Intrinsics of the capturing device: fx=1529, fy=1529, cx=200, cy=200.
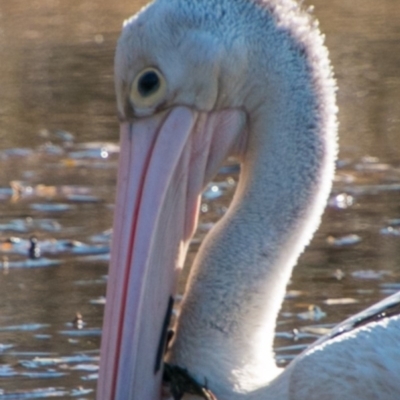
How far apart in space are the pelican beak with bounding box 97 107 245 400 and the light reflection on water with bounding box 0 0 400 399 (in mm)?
1077

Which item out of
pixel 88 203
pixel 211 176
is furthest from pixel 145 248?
pixel 88 203

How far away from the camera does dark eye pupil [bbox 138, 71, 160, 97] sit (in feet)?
14.0

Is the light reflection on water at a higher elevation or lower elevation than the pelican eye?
lower

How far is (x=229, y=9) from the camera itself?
433cm

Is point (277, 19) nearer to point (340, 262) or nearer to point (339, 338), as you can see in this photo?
point (339, 338)

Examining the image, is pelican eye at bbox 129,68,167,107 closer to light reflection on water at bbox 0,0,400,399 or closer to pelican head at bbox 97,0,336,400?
pelican head at bbox 97,0,336,400

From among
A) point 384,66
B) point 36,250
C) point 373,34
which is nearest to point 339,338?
point 36,250

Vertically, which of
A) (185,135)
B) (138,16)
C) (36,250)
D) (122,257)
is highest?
(138,16)

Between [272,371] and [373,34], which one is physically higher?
[373,34]

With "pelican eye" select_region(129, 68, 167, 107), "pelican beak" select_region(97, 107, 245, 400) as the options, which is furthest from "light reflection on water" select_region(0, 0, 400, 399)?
"pelican eye" select_region(129, 68, 167, 107)

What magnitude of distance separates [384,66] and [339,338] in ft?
25.6

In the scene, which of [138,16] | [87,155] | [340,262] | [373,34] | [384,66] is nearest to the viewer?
[138,16]

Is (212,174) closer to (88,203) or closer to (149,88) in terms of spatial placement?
(149,88)

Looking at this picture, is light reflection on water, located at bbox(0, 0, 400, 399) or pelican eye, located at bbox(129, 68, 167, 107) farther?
light reflection on water, located at bbox(0, 0, 400, 399)
